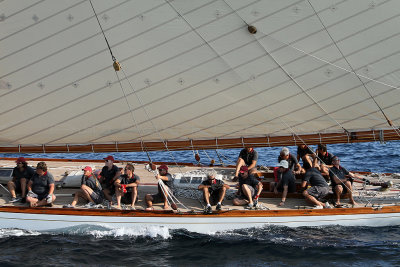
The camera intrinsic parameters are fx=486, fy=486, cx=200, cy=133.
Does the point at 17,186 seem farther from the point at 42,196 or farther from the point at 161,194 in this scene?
the point at 161,194

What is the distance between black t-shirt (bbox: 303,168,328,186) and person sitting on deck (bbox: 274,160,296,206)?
434 mm

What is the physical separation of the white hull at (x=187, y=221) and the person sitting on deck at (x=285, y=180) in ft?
3.28

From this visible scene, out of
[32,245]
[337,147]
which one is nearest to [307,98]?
[32,245]

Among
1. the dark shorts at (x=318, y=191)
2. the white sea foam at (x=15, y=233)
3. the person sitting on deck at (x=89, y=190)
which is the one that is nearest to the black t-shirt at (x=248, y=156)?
the dark shorts at (x=318, y=191)

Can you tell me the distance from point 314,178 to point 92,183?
226 inches

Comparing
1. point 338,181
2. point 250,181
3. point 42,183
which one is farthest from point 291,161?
point 42,183

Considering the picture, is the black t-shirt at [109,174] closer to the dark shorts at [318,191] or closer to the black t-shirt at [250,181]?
the black t-shirt at [250,181]

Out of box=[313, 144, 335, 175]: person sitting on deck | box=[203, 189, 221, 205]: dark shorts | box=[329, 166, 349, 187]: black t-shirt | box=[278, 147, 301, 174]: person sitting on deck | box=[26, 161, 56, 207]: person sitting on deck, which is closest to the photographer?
box=[26, 161, 56, 207]: person sitting on deck

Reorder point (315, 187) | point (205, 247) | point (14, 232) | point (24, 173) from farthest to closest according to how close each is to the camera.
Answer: point (24, 173)
point (315, 187)
point (14, 232)
point (205, 247)

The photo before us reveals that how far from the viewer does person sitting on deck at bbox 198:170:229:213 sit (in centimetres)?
1233

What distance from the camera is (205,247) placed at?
36.2 ft

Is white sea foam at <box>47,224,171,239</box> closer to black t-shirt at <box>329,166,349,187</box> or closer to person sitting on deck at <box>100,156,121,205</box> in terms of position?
person sitting on deck at <box>100,156,121,205</box>

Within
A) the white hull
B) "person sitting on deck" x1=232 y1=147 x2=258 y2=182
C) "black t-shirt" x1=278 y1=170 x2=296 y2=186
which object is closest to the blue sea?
the white hull

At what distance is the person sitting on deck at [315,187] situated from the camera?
488 inches
